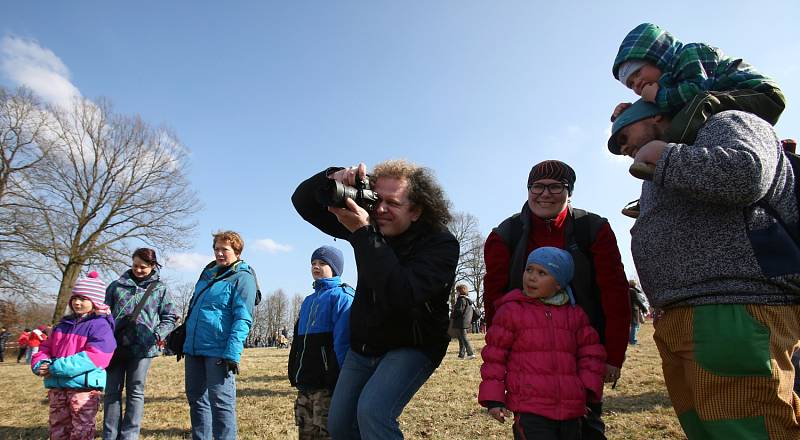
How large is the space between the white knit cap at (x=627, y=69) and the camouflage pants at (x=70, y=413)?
4961 mm

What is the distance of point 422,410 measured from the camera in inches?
230

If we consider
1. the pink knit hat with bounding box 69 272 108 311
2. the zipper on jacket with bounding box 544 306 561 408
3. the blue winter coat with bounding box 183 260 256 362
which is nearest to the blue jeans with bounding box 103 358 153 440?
the pink knit hat with bounding box 69 272 108 311

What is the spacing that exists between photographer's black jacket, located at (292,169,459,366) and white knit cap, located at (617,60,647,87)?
1.18 metres

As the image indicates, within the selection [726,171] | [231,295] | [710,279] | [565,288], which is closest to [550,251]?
[565,288]

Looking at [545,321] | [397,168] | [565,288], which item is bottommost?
[545,321]

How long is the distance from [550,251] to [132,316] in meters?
4.36

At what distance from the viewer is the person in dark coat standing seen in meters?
11.7

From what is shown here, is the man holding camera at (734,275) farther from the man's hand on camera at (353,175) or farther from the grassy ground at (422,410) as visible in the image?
the grassy ground at (422,410)

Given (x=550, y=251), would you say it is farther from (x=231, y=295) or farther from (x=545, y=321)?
(x=231, y=295)

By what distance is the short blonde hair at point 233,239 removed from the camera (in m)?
4.60

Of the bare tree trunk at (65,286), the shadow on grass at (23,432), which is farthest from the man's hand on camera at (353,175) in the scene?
the bare tree trunk at (65,286)

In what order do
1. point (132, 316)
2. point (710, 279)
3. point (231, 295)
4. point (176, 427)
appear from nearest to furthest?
point (710, 279) < point (231, 295) < point (132, 316) < point (176, 427)

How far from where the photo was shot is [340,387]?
8.34 feet

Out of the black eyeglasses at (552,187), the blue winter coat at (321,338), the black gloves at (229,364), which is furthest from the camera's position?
the black gloves at (229,364)
